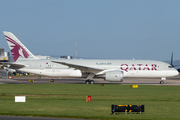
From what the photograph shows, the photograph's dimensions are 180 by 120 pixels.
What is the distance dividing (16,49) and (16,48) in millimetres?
169

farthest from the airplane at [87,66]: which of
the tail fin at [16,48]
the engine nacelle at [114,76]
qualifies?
the engine nacelle at [114,76]

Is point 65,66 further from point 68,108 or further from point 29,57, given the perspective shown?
point 68,108

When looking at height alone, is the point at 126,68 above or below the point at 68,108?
above

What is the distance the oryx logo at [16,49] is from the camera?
41062mm

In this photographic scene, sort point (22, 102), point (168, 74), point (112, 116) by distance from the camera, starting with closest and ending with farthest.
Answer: point (112, 116), point (22, 102), point (168, 74)

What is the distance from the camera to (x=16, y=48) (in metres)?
41.3

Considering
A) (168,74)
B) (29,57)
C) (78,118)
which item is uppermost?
(29,57)

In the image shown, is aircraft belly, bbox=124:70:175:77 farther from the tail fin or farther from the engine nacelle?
the tail fin

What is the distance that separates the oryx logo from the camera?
41.1 meters

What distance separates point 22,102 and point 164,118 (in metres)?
11.7

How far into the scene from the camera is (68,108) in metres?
18.6

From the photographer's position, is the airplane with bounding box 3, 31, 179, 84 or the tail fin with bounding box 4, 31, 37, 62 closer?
the airplane with bounding box 3, 31, 179, 84

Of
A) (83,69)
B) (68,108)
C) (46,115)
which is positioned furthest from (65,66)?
(46,115)

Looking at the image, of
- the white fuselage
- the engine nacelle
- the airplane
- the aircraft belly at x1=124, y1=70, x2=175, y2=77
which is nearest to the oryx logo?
the airplane
